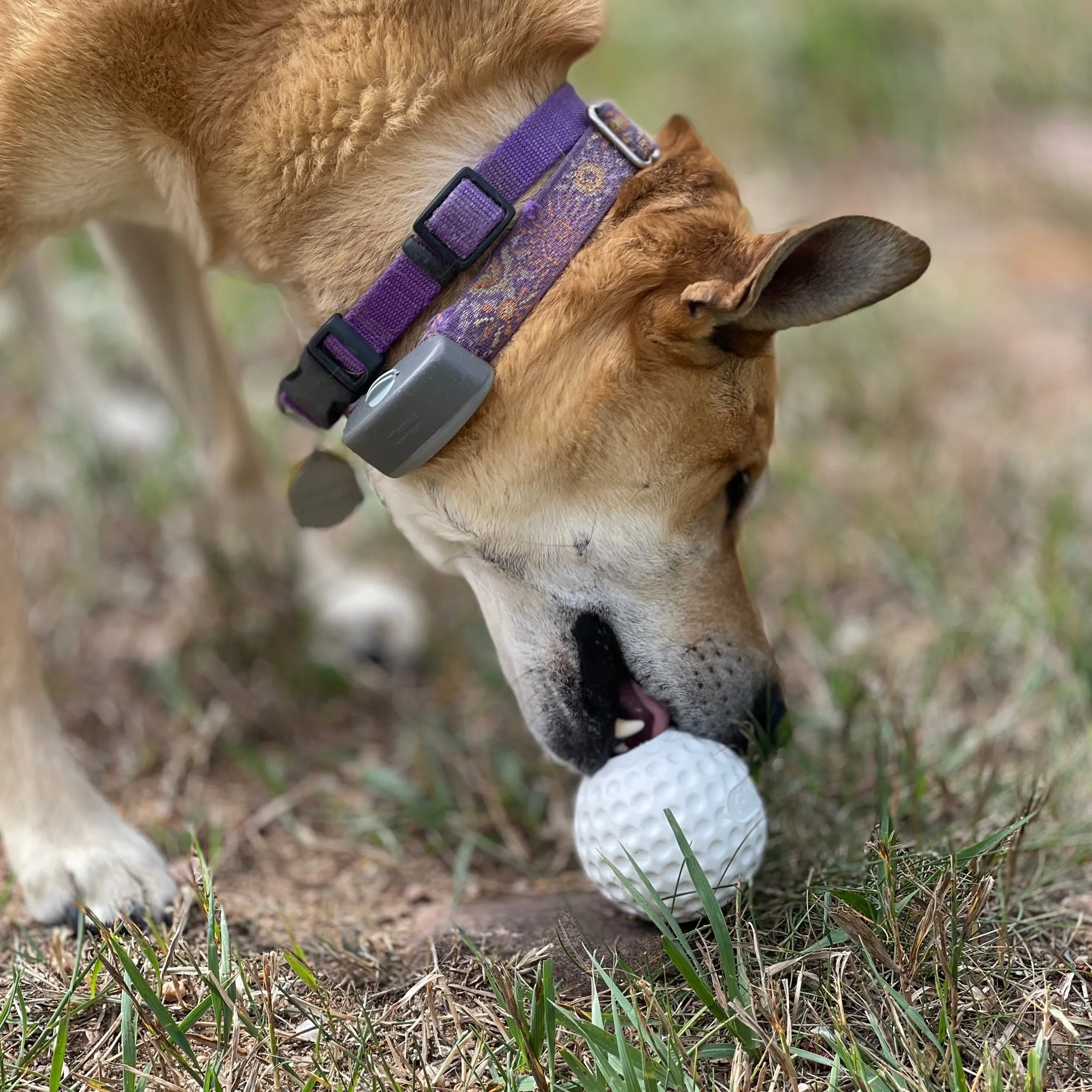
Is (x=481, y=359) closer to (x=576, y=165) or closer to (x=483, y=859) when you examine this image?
(x=576, y=165)

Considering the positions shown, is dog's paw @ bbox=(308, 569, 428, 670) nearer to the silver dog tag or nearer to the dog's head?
the silver dog tag

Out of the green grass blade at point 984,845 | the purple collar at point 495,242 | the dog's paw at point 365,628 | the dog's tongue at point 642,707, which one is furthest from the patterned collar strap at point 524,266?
the dog's paw at point 365,628

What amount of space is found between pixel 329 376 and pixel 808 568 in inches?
72.8

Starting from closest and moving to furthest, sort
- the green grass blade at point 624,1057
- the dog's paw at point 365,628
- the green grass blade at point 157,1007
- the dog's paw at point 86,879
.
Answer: the green grass blade at point 624,1057
the green grass blade at point 157,1007
the dog's paw at point 86,879
the dog's paw at point 365,628

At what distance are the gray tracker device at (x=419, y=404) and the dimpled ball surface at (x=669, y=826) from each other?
69 centimetres

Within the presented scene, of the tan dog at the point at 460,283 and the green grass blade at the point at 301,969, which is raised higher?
the tan dog at the point at 460,283

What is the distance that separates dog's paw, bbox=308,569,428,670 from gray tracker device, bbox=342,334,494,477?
1330 mm

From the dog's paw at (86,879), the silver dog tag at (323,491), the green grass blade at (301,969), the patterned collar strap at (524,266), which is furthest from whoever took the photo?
the silver dog tag at (323,491)

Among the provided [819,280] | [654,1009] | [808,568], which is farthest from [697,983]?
[808,568]

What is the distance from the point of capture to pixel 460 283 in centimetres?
200

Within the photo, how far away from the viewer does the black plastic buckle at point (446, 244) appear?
1924 mm

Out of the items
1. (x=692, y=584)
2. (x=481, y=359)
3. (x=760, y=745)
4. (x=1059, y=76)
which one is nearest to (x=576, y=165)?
(x=481, y=359)

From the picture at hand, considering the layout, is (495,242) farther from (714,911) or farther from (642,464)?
(714,911)

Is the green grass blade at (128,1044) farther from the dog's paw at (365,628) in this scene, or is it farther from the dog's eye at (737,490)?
the dog's paw at (365,628)
